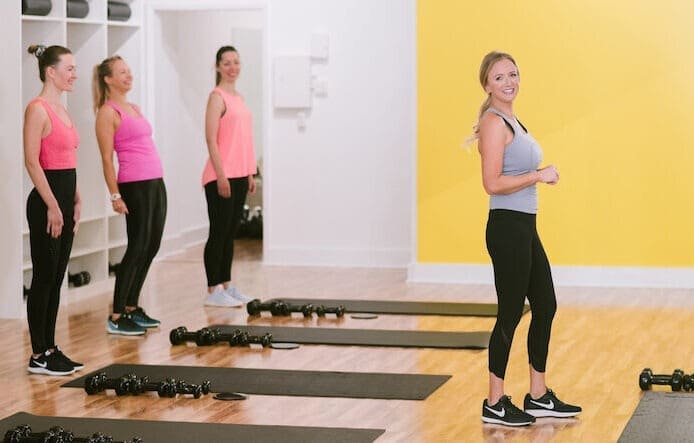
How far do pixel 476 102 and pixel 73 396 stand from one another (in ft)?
14.5

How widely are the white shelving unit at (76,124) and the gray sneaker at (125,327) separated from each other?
79cm

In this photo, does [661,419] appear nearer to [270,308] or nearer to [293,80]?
[270,308]

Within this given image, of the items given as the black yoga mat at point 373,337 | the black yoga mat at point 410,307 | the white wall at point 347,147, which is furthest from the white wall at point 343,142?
the black yoga mat at point 373,337

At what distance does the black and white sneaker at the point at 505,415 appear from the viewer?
468 cm

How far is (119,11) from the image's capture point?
8.78 m

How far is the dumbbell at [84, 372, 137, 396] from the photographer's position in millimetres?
5234

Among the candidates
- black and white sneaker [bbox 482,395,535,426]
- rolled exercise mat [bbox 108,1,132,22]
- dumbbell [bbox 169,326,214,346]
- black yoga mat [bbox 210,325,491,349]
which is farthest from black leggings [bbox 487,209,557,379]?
rolled exercise mat [bbox 108,1,132,22]

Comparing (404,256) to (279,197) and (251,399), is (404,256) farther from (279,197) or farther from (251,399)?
(251,399)

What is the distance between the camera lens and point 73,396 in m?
5.26

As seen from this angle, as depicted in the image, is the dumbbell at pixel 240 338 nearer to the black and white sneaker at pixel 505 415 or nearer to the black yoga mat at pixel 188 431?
the black yoga mat at pixel 188 431

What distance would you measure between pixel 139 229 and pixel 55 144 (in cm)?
112

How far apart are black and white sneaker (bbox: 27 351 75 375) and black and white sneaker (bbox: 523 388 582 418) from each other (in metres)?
2.20

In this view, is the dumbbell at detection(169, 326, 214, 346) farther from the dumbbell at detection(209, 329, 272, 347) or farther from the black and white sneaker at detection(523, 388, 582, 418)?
the black and white sneaker at detection(523, 388, 582, 418)

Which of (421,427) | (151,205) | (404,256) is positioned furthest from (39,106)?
(404,256)
